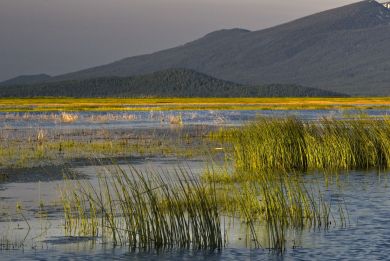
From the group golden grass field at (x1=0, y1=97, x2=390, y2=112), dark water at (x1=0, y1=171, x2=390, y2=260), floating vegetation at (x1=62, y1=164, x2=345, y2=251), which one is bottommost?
dark water at (x1=0, y1=171, x2=390, y2=260)

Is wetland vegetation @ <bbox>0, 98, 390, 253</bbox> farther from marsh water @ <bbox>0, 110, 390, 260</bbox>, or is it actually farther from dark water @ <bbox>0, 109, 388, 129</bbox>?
dark water @ <bbox>0, 109, 388, 129</bbox>

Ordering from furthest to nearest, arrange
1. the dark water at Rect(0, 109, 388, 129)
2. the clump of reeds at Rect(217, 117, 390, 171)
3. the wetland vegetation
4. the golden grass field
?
the golden grass field → the dark water at Rect(0, 109, 388, 129) → the clump of reeds at Rect(217, 117, 390, 171) → the wetland vegetation

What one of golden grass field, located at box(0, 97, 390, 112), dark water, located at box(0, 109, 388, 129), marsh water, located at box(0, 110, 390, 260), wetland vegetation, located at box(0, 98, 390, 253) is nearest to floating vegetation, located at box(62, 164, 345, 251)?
wetland vegetation, located at box(0, 98, 390, 253)

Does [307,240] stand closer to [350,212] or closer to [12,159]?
[350,212]

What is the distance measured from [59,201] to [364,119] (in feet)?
39.6

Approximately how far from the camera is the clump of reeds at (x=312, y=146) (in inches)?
983

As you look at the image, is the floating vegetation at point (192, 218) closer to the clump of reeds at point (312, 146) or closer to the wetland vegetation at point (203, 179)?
the wetland vegetation at point (203, 179)

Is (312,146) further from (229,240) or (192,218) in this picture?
(192,218)

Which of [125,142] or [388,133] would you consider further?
[125,142]

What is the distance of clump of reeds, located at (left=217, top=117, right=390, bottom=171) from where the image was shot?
81.9 feet

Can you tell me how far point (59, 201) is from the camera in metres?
19.1

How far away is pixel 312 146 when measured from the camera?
83.9 ft

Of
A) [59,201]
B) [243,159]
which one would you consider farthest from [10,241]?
[243,159]

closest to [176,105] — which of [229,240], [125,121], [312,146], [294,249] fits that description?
[125,121]
